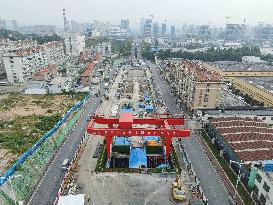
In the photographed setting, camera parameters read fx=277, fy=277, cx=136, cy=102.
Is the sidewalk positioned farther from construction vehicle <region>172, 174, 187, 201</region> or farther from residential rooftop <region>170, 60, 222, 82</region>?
residential rooftop <region>170, 60, 222, 82</region>

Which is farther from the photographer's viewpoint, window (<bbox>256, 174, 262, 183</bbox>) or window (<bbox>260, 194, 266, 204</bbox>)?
window (<bbox>256, 174, 262, 183</bbox>)

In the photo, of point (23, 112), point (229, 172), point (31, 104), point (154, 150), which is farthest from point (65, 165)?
point (31, 104)

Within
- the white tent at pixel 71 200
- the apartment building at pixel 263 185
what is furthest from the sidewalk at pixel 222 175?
the white tent at pixel 71 200

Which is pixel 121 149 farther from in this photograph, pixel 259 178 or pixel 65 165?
pixel 259 178

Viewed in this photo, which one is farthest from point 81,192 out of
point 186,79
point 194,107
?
point 186,79

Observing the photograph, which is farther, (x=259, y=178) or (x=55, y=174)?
(x=55, y=174)

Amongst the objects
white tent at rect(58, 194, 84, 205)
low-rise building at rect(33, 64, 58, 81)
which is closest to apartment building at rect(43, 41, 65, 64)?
low-rise building at rect(33, 64, 58, 81)

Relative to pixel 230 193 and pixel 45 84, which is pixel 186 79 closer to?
pixel 230 193

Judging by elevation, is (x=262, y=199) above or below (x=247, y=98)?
below
